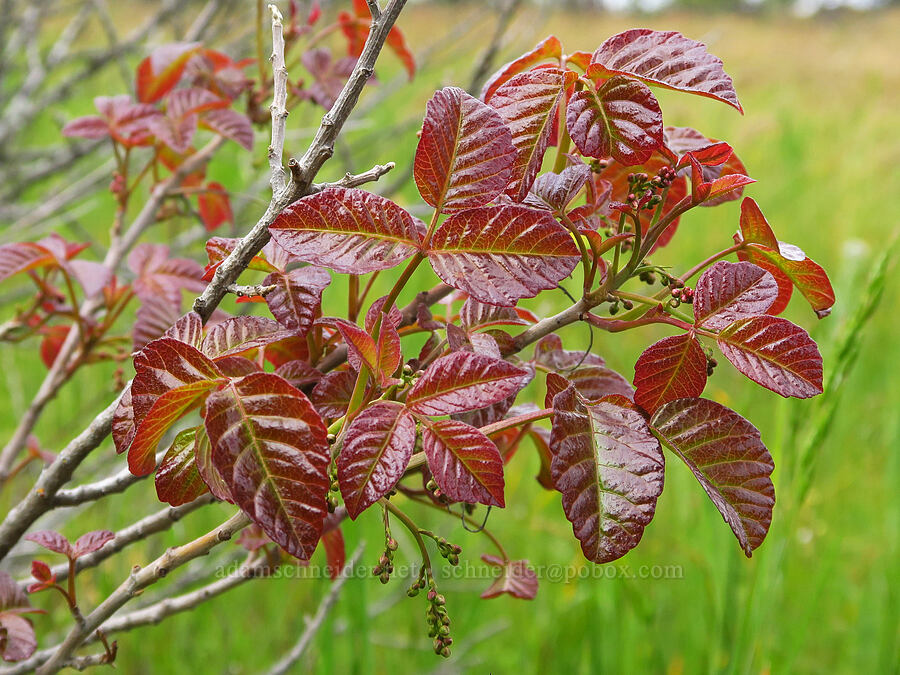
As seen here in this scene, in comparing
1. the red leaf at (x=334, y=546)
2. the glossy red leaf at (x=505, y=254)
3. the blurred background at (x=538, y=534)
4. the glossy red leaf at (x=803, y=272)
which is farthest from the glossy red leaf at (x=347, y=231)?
the blurred background at (x=538, y=534)

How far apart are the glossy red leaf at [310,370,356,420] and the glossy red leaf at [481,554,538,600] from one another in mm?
214

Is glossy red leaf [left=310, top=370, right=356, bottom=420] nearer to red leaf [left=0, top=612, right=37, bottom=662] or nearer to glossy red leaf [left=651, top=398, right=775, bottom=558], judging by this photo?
glossy red leaf [left=651, top=398, right=775, bottom=558]

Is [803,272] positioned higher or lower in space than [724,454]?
higher

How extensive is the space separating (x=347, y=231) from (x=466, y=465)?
15 cm

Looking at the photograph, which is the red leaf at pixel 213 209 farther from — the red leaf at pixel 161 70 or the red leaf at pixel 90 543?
the red leaf at pixel 90 543

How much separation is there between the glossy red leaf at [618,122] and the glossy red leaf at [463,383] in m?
0.15

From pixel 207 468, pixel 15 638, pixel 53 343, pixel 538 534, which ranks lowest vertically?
pixel 538 534

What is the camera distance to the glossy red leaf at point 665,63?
48 cm

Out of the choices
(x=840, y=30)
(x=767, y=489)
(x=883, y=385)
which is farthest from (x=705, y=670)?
(x=840, y=30)

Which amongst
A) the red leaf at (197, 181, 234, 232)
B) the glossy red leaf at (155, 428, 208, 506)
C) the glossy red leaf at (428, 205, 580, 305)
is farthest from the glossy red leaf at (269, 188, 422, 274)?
the red leaf at (197, 181, 234, 232)

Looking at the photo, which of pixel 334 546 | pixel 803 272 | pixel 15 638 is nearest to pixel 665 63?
pixel 803 272

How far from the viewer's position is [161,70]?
3.06ft

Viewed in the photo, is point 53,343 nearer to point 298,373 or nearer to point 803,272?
point 298,373

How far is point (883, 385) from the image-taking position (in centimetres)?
257
